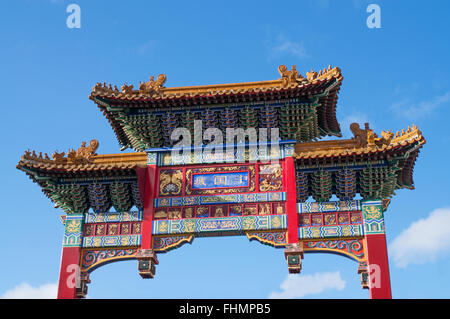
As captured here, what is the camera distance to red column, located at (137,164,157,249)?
1691cm

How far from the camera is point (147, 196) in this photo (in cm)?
1744

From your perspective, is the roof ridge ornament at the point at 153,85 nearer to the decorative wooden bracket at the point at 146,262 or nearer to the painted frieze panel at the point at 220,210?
the painted frieze panel at the point at 220,210

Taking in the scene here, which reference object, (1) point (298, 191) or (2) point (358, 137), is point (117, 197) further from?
(2) point (358, 137)

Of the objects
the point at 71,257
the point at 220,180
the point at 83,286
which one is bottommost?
the point at 83,286

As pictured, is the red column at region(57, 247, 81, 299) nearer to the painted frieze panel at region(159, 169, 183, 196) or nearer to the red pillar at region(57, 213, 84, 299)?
the red pillar at region(57, 213, 84, 299)

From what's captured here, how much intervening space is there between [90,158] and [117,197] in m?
1.51

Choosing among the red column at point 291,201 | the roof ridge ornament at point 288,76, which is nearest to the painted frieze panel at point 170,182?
the red column at point 291,201

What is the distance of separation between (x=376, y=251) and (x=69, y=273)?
798cm

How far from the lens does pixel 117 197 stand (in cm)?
1759

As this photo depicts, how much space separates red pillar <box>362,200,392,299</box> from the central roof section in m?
3.01

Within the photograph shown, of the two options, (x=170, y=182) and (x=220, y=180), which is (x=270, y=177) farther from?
(x=170, y=182)
